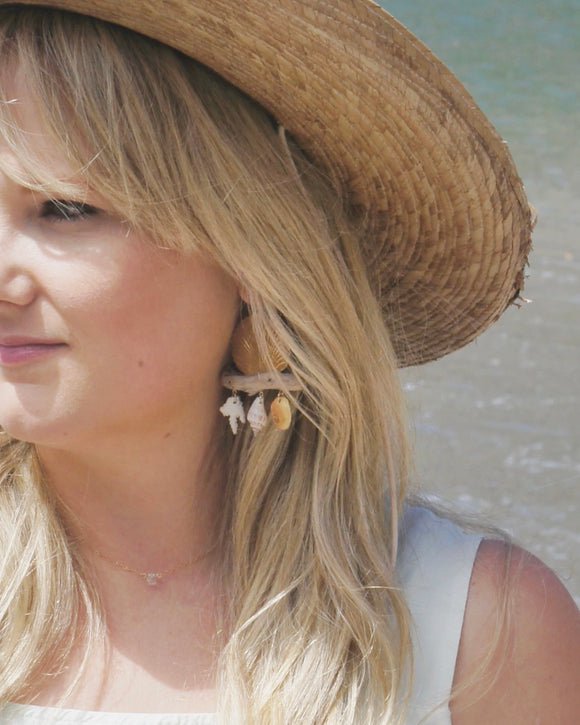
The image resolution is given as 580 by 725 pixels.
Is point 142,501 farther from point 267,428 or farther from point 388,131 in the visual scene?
point 388,131

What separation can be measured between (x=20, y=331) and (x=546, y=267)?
3274mm

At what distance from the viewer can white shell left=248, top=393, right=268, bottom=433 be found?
1978 millimetres

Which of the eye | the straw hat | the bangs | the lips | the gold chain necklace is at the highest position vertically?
the straw hat

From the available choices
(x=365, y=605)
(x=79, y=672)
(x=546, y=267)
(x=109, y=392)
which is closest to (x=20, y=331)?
(x=109, y=392)

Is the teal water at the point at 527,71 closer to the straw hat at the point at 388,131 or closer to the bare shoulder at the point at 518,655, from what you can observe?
the straw hat at the point at 388,131

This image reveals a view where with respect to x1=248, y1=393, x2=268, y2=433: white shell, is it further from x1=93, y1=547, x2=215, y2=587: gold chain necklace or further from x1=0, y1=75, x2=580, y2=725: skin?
x1=93, y1=547, x2=215, y2=587: gold chain necklace

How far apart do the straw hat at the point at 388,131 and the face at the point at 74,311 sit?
279 millimetres

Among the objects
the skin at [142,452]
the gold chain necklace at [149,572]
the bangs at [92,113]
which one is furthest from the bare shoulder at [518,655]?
the bangs at [92,113]

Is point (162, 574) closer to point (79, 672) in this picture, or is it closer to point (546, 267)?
point (79, 672)

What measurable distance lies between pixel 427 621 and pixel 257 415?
1.40ft

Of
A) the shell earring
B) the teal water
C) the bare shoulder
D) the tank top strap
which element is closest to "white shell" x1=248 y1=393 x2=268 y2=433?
the shell earring

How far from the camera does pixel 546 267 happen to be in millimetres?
4660

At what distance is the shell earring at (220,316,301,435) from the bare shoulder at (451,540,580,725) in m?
0.42

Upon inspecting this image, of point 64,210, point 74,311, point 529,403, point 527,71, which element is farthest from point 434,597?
point 527,71
